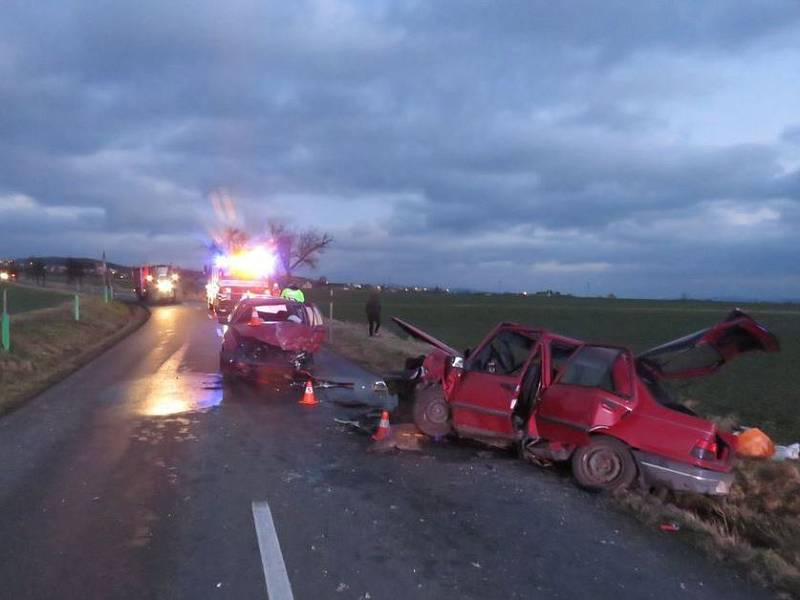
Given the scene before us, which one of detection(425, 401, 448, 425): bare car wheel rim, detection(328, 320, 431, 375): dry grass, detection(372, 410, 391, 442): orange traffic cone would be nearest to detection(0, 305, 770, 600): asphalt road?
detection(372, 410, 391, 442): orange traffic cone

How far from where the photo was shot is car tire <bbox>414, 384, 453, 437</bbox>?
9.67 metres

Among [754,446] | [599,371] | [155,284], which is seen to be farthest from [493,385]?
[155,284]

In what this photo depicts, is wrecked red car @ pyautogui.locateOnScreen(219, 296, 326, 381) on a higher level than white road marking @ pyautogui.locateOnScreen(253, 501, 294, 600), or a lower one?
higher

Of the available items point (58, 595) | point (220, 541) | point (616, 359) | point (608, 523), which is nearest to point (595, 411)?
point (616, 359)

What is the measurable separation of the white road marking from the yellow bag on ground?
590 cm

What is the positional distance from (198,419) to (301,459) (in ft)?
9.04

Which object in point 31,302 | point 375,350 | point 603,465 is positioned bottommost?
point 375,350

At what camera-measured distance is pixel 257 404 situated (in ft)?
40.3

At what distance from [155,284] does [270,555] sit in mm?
47762

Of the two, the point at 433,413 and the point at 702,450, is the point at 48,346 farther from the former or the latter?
the point at 702,450

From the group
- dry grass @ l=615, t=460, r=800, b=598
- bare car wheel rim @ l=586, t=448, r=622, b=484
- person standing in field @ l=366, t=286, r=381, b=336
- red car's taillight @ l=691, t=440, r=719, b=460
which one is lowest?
dry grass @ l=615, t=460, r=800, b=598

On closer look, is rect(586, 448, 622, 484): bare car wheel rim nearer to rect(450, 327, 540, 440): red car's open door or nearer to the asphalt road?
the asphalt road

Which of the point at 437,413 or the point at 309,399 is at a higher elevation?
the point at 437,413

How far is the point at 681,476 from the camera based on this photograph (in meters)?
7.41
